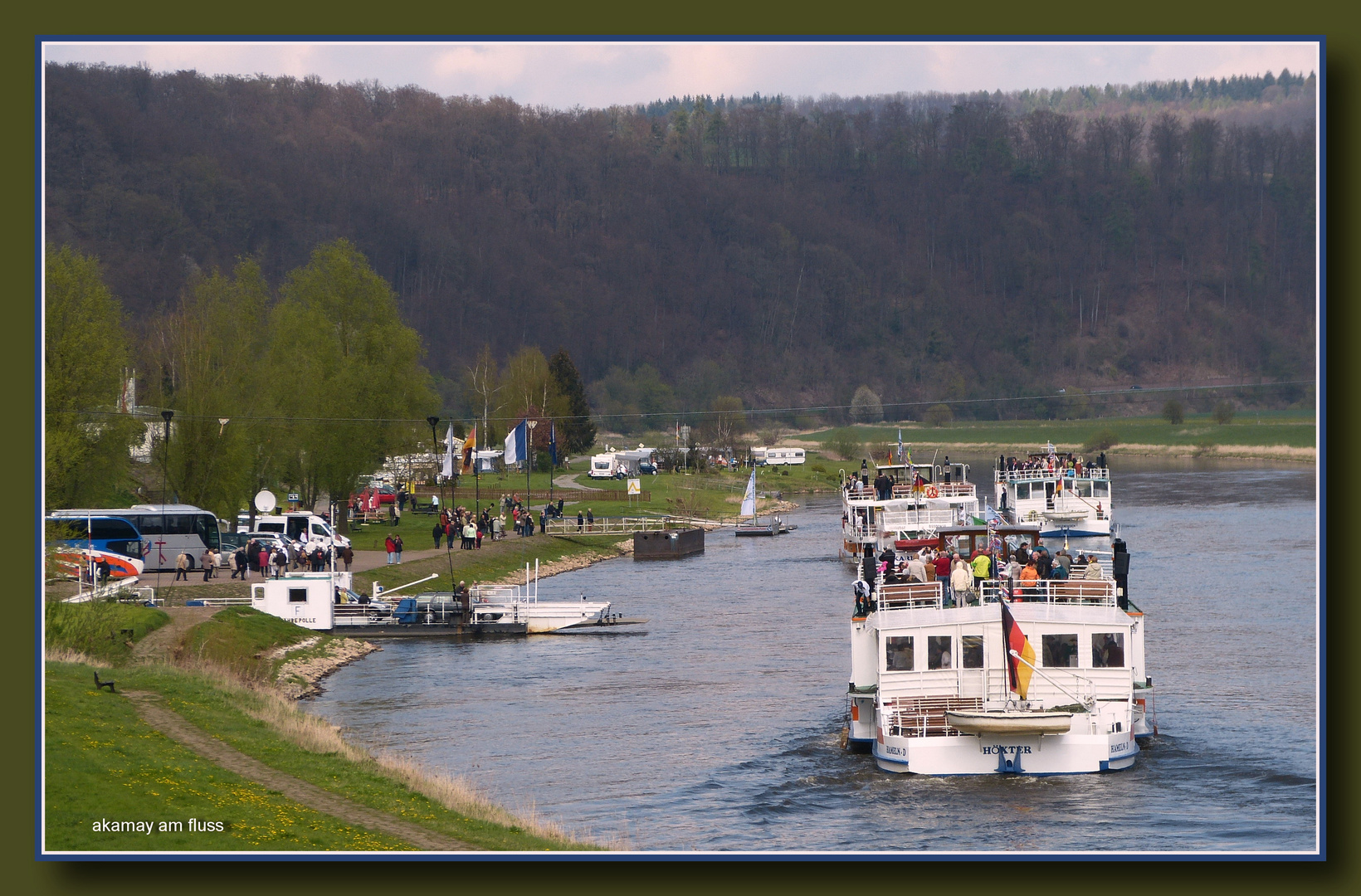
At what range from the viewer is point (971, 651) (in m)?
32.7

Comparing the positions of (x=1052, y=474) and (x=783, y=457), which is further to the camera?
(x=783, y=457)

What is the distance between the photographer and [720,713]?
4131 cm

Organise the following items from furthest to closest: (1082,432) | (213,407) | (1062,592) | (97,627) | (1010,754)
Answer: (1082,432)
(213,407)
(97,627)
(1062,592)
(1010,754)

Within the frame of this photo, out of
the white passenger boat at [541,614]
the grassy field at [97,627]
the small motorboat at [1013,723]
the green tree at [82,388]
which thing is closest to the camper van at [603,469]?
the white passenger boat at [541,614]

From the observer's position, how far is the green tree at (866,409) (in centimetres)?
17425

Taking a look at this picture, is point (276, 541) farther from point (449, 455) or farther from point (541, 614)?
point (449, 455)

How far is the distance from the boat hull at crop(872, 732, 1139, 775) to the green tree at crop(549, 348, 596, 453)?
345 ft

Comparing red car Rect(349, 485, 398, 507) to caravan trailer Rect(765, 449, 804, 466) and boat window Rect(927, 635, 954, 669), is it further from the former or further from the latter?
caravan trailer Rect(765, 449, 804, 466)

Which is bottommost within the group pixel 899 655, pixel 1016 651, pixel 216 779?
pixel 216 779

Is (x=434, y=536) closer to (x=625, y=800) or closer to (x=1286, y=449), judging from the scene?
(x=625, y=800)

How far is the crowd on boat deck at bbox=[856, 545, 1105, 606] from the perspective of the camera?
110 ft

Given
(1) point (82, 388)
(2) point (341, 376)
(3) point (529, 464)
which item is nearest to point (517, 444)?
(2) point (341, 376)

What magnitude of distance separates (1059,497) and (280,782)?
72784 millimetres
